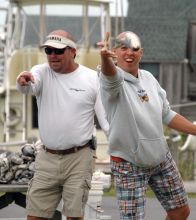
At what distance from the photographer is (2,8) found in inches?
982

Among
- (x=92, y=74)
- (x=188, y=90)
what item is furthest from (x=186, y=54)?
(x=92, y=74)

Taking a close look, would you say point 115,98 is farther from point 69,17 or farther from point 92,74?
point 69,17

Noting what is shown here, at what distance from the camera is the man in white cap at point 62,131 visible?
7734 millimetres

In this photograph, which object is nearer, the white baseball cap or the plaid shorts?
the plaid shorts

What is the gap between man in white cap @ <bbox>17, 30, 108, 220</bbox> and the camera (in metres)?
7.73

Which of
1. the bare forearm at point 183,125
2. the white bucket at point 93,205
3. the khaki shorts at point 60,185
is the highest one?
the bare forearm at point 183,125

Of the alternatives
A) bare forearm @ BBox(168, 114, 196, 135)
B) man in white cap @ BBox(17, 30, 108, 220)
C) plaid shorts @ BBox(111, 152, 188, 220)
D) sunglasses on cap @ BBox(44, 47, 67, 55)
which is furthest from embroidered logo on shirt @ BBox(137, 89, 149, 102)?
sunglasses on cap @ BBox(44, 47, 67, 55)

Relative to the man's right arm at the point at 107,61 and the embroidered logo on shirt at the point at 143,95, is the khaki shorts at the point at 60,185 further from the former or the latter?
the man's right arm at the point at 107,61

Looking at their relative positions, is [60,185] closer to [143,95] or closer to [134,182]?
[134,182]

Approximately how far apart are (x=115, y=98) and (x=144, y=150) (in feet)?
1.50

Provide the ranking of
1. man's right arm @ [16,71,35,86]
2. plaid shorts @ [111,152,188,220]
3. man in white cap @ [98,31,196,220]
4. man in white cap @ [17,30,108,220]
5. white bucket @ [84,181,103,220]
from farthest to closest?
white bucket @ [84,181,103,220] < man in white cap @ [17,30,108,220] < man's right arm @ [16,71,35,86] < plaid shorts @ [111,152,188,220] < man in white cap @ [98,31,196,220]

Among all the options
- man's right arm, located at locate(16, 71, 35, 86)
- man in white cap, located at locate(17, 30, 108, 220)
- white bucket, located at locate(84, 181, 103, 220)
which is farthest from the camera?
white bucket, located at locate(84, 181, 103, 220)

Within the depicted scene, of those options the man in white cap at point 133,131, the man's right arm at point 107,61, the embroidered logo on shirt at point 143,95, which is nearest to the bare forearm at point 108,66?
the man's right arm at point 107,61

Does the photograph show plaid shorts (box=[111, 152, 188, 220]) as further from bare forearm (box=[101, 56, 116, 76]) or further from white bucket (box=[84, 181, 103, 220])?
white bucket (box=[84, 181, 103, 220])
